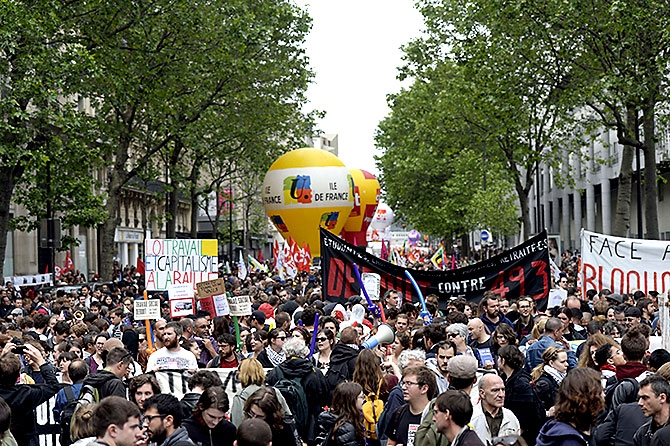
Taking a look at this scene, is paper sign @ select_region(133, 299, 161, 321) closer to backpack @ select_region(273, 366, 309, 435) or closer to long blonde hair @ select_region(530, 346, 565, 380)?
backpack @ select_region(273, 366, 309, 435)

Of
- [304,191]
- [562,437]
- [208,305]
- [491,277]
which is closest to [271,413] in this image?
[562,437]

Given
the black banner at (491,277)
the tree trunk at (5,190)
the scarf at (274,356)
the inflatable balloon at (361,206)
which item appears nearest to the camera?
the scarf at (274,356)

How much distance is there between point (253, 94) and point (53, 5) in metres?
15.2

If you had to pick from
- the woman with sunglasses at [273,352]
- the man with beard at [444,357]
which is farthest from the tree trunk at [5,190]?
the man with beard at [444,357]

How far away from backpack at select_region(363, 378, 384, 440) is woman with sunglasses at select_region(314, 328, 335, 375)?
1.96 metres

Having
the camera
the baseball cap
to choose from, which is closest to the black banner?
the camera

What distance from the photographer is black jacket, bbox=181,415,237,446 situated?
289 inches

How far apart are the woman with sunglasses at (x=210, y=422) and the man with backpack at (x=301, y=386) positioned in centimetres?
166

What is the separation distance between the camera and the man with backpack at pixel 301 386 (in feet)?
29.7

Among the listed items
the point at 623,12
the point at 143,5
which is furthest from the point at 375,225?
the point at 623,12

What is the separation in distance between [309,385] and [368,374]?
0.88m

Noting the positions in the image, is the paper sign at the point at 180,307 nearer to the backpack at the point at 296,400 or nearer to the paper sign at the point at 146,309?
the paper sign at the point at 146,309

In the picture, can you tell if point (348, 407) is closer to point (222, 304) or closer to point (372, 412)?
point (372, 412)

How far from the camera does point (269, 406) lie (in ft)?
24.5
